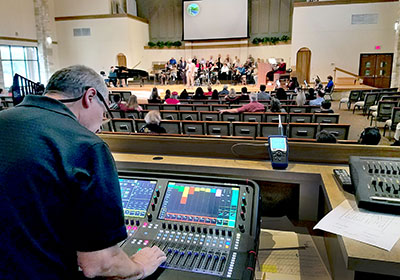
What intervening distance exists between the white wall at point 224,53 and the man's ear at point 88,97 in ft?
56.6

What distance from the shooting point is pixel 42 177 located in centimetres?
78

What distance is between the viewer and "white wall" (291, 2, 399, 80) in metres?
14.1

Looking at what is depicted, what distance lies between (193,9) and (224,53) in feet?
10.1

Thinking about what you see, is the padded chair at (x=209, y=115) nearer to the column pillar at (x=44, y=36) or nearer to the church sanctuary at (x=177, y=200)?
the church sanctuary at (x=177, y=200)

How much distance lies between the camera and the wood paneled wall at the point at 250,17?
18.2 m

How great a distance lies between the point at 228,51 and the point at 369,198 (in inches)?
713

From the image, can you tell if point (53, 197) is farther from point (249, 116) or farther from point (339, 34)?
point (339, 34)

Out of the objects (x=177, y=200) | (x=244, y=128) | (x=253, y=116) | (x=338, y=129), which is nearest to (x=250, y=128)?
(x=244, y=128)

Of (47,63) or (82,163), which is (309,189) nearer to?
(82,163)

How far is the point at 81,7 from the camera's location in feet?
57.6

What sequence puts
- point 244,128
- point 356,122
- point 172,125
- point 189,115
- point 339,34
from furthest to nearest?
point 339,34 → point 356,122 → point 189,115 → point 172,125 → point 244,128

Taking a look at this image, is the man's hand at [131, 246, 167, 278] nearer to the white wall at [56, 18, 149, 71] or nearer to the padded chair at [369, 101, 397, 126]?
the padded chair at [369, 101, 397, 126]

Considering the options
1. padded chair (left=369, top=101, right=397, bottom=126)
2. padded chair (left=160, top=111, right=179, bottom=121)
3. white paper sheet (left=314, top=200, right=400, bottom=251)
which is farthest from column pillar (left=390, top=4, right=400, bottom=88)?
white paper sheet (left=314, top=200, right=400, bottom=251)

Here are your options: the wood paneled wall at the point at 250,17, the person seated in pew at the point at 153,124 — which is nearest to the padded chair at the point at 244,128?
the person seated in pew at the point at 153,124
